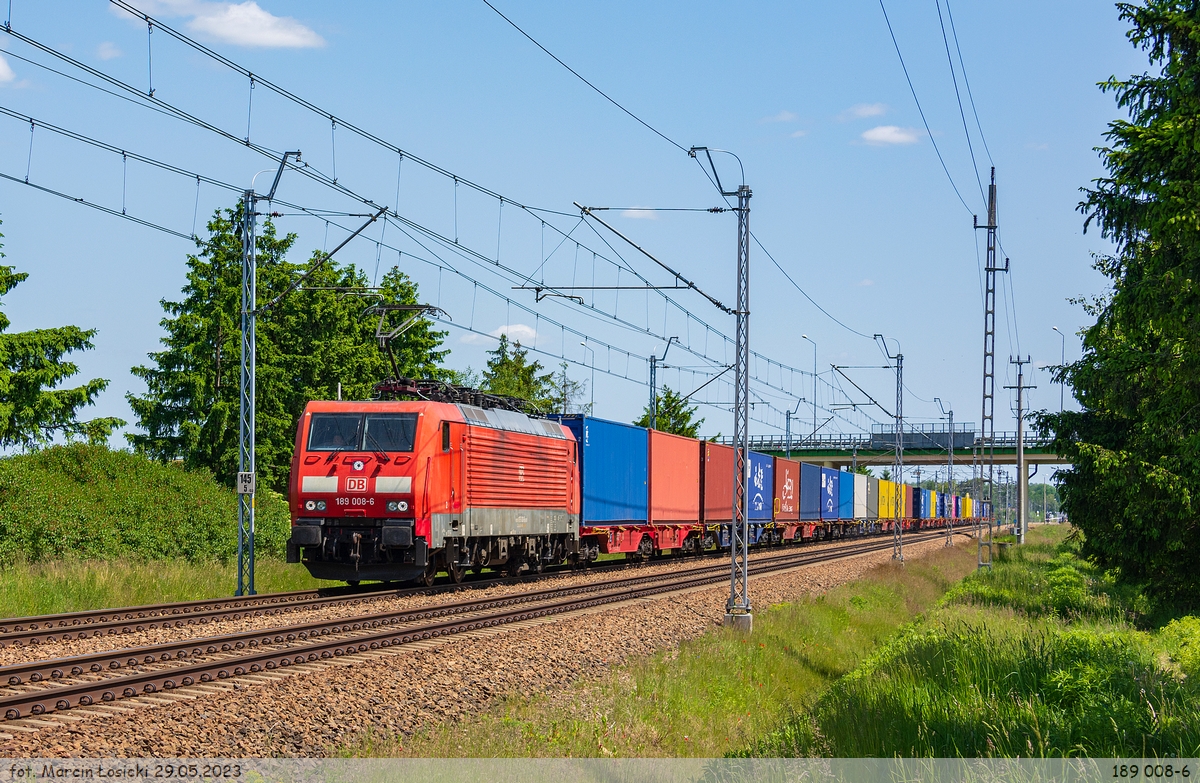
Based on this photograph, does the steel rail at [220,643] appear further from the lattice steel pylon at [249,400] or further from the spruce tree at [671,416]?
the spruce tree at [671,416]

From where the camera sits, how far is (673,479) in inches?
1373

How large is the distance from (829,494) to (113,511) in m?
38.2

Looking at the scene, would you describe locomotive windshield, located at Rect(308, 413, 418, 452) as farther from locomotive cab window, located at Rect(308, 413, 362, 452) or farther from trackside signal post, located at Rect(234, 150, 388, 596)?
trackside signal post, located at Rect(234, 150, 388, 596)

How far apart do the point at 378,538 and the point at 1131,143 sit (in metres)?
14.6

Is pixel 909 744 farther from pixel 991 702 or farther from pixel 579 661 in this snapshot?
pixel 579 661

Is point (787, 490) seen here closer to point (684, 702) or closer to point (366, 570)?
point (366, 570)

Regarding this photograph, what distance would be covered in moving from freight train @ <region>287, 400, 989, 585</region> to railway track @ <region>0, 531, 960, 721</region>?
1939mm

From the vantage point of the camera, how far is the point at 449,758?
9016mm

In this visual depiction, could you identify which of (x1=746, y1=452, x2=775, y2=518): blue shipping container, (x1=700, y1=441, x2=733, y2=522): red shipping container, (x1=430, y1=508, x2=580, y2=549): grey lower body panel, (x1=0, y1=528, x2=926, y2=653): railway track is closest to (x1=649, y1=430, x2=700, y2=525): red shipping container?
(x1=700, y1=441, x2=733, y2=522): red shipping container

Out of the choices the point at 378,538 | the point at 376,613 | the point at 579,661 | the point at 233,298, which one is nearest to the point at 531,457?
the point at 378,538

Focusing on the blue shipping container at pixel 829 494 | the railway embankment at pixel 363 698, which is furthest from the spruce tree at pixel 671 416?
the railway embankment at pixel 363 698

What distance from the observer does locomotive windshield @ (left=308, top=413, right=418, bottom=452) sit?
838 inches

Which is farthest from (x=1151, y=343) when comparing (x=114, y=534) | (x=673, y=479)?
(x=114, y=534)

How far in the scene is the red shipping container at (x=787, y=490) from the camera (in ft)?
147
